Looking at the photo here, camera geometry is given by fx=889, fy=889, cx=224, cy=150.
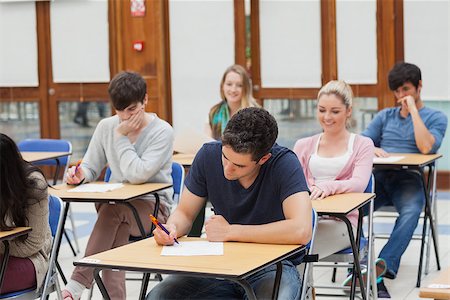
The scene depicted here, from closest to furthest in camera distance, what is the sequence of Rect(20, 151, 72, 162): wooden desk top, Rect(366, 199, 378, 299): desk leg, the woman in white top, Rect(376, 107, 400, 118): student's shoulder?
1. Rect(366, 199, 378, 299): desk leg
2. the woman in white top
3. Rect(376, 107, 400, 118): student's shoulder
4. Rect(20, 151, 72, 162): wooden desk top

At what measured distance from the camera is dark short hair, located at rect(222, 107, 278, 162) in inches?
134

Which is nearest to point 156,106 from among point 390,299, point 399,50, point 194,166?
point 399,50

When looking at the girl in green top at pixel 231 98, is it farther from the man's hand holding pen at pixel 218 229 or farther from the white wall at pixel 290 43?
the man's hand holding pen at pixel 218 229

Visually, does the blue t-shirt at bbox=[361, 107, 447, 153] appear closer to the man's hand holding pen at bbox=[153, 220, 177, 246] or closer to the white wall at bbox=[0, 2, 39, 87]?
the man's hand holding pen at bbox=[153, 220, 177, 246]

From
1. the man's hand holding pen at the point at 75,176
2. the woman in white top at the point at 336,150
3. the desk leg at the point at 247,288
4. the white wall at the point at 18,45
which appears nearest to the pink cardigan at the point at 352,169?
the woman in white top at the point at 336,150

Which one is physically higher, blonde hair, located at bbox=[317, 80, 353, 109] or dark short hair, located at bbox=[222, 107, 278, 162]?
blonde hair, located at bbox=[317, 80, 353, 109]

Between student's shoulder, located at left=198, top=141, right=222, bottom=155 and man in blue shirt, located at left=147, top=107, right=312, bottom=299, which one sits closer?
man in blue shirt, located at left=147, top=107, right=312, bottom=299

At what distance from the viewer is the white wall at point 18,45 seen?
34.1 ft

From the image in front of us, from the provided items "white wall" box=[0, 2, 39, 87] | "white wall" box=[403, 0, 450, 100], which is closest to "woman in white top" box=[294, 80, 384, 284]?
"white wall" box=[403, 0, 450, 100]

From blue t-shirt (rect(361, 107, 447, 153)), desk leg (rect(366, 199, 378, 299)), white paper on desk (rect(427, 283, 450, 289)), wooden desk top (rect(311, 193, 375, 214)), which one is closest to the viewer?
white paper on desk (rect(427, 283, 450, 289))

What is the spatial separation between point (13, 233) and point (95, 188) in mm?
1203

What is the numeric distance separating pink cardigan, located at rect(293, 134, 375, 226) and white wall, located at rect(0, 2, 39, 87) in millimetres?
6040

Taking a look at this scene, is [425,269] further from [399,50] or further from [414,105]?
[399,50]

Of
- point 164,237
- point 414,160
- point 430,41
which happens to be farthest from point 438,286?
point 430,41
